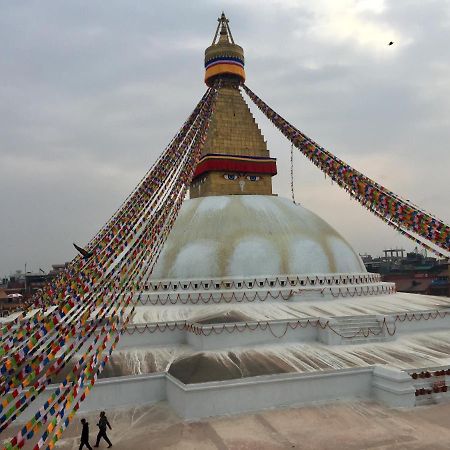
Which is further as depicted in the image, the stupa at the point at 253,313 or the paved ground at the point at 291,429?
the stupa at the point at 253,313

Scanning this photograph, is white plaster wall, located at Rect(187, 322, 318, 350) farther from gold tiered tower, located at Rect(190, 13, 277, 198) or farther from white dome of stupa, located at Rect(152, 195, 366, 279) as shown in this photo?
gold tiered tower, located at Rect(190, 13, 277, 198)

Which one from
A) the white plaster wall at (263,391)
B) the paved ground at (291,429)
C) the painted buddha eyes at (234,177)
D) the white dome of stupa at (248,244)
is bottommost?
the paved ground at (291,429)

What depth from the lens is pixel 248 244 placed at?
13.8 meters

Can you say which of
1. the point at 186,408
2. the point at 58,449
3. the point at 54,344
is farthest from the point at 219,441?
the point at 54,344

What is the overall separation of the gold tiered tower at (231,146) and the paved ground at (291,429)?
9725mm

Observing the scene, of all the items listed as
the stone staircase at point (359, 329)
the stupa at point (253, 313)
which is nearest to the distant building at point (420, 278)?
the stupa at point (253, 313)

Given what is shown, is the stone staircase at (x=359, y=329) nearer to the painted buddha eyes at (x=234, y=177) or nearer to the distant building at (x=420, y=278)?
the painted buddha eyes at (x=234, y=177)

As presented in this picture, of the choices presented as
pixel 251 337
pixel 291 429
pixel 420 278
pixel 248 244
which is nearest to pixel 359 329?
pixel 251 337

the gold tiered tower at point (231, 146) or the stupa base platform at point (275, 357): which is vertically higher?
the gold tiered tower at point (231, 146)

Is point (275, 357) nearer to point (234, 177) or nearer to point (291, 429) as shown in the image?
point (291, 429)

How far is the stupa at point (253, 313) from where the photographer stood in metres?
8.80

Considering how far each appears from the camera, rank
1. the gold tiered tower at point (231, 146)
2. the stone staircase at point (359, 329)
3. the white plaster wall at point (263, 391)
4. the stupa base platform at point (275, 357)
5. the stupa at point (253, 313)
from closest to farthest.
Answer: the white plaster wall at point (263, 391), the stupa base platform at point (275, 357), the stupa at point (253, 313), the stone staircase at point (359, 329), the gold tiered tower at point (231, 146)

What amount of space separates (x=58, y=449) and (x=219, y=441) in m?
2.57

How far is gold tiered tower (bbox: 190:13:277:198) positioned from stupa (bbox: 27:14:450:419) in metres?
0.04
